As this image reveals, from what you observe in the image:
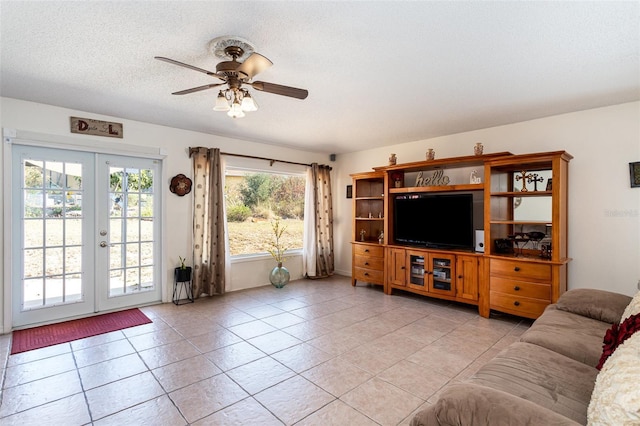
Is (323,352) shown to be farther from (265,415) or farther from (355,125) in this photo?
(355,125)

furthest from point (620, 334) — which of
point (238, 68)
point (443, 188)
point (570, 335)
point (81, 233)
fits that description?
point (81, 233)

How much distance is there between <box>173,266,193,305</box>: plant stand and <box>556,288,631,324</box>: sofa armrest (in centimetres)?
430

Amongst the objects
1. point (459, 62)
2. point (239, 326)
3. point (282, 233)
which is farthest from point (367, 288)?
point (459, 62)

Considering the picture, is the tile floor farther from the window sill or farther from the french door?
the window sill

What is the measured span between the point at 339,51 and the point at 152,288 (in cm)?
396

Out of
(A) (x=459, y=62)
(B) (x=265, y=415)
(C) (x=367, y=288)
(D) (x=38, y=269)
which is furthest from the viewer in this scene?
(C) (x=367, y=288)

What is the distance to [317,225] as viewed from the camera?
6.01m

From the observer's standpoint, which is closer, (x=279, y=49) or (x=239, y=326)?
(x=279, y=49)

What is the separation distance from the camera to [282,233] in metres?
5.88

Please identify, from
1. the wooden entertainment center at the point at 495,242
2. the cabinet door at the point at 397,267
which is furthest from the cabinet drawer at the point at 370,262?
the cabinet door at the point at 397,267

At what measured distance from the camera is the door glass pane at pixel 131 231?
4.07 m

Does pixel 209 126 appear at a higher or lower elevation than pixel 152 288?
higher

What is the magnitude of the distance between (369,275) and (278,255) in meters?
1.64

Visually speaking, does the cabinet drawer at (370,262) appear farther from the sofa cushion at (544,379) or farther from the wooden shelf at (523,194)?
the sofa cushion at (544,379)
